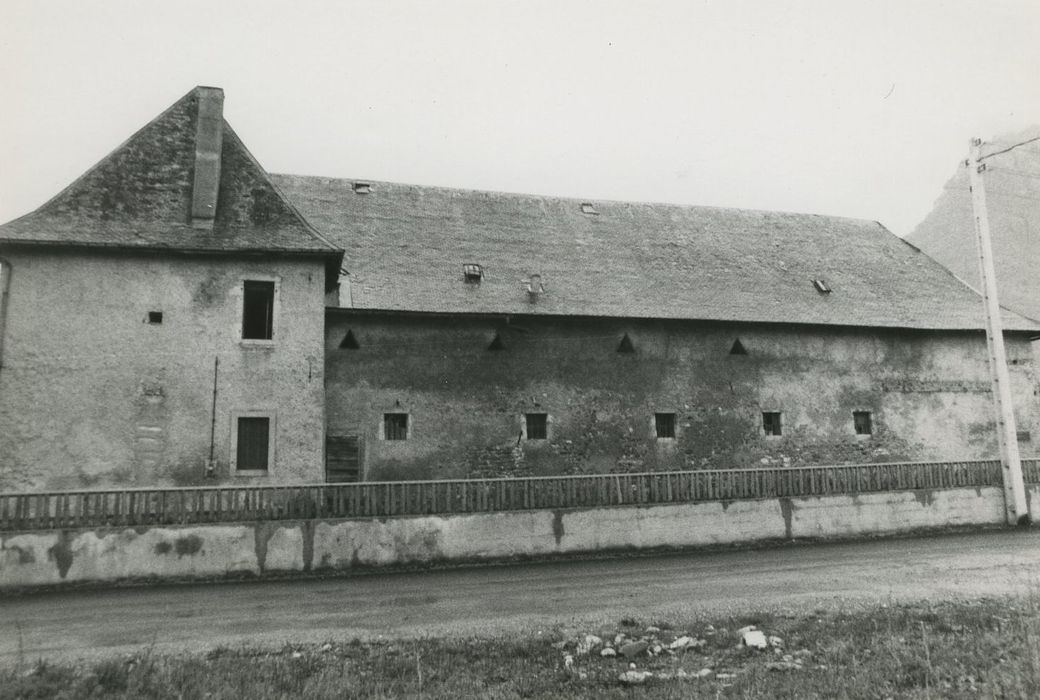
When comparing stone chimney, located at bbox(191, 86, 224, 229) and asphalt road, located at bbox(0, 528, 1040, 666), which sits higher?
stone chimney, located at bbox(191, 86, 224, 229)

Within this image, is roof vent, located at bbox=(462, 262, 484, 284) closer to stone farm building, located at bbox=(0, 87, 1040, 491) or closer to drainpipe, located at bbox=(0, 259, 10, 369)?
stone farm building, located at bbox=(0, 87, 1040, 491)

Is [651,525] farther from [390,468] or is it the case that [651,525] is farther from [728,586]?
[390,468]

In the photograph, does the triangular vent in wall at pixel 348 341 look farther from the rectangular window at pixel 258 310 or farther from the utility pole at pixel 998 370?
the utility pole at pixel 998 370

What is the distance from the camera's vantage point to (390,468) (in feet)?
59.8

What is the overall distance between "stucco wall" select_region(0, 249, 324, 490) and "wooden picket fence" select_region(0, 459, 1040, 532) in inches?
83.3

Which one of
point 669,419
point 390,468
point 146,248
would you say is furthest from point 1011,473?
point 146,248

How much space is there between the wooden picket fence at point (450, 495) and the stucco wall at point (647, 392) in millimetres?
4542

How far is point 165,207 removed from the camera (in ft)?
53.6

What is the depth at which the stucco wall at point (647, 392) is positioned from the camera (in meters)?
18.6

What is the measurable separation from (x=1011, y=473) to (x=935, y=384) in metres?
6.44

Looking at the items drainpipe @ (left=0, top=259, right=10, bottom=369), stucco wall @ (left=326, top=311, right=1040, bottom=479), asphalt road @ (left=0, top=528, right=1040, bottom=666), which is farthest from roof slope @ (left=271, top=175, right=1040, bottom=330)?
asphalt road @ (left=0, top=528, right=1040, bottom=666)

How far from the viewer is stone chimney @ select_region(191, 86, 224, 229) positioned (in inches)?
642

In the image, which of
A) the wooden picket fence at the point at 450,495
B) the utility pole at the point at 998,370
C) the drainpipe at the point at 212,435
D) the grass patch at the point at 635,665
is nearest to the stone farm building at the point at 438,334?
the drainpipe at the point at 212,435

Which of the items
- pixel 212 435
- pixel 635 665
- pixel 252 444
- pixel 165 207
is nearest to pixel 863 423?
pixel 252 444
